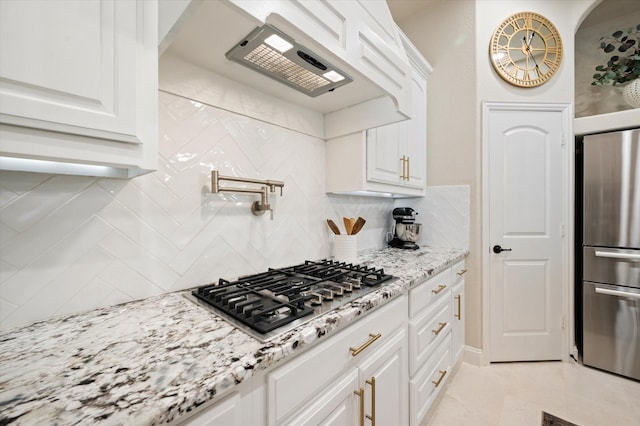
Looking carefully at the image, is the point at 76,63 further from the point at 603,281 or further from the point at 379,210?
the point at 603,281

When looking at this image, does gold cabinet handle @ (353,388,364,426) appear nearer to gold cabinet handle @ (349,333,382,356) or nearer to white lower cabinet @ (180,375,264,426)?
gold cabinet handle @ (349,333,382,356)

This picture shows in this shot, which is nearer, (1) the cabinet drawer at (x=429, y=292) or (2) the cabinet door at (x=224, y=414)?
(2) the cabinet door at (x=224, y=414)

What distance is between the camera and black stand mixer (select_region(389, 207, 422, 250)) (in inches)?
88.7

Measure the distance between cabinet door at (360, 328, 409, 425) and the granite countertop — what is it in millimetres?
268

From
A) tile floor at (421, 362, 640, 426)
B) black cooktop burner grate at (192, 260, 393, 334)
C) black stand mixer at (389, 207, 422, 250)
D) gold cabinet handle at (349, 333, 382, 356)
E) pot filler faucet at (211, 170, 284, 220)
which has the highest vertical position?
pot filler faucet at (211, 170, 284, 220)

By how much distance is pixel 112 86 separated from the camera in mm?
635

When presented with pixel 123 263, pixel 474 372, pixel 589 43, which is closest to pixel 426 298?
pixel 474 372

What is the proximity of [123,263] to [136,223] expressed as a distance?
0.14m

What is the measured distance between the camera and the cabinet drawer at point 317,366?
649mm

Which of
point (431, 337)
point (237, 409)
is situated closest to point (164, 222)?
point (237, 409)

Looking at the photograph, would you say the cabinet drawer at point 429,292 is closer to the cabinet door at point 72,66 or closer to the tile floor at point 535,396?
the tile floor at point 535,396

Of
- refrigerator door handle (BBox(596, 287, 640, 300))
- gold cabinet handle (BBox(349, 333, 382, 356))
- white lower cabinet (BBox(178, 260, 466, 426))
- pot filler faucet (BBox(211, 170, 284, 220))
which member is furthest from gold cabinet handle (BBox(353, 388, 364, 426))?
refrigerator door handle (BBox(596, 287, 640, 300))

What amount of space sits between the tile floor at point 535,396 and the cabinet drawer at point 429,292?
27.5 inches

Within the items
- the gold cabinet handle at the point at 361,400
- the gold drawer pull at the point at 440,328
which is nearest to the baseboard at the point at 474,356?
the gold drawer pull at the point at 440,328
